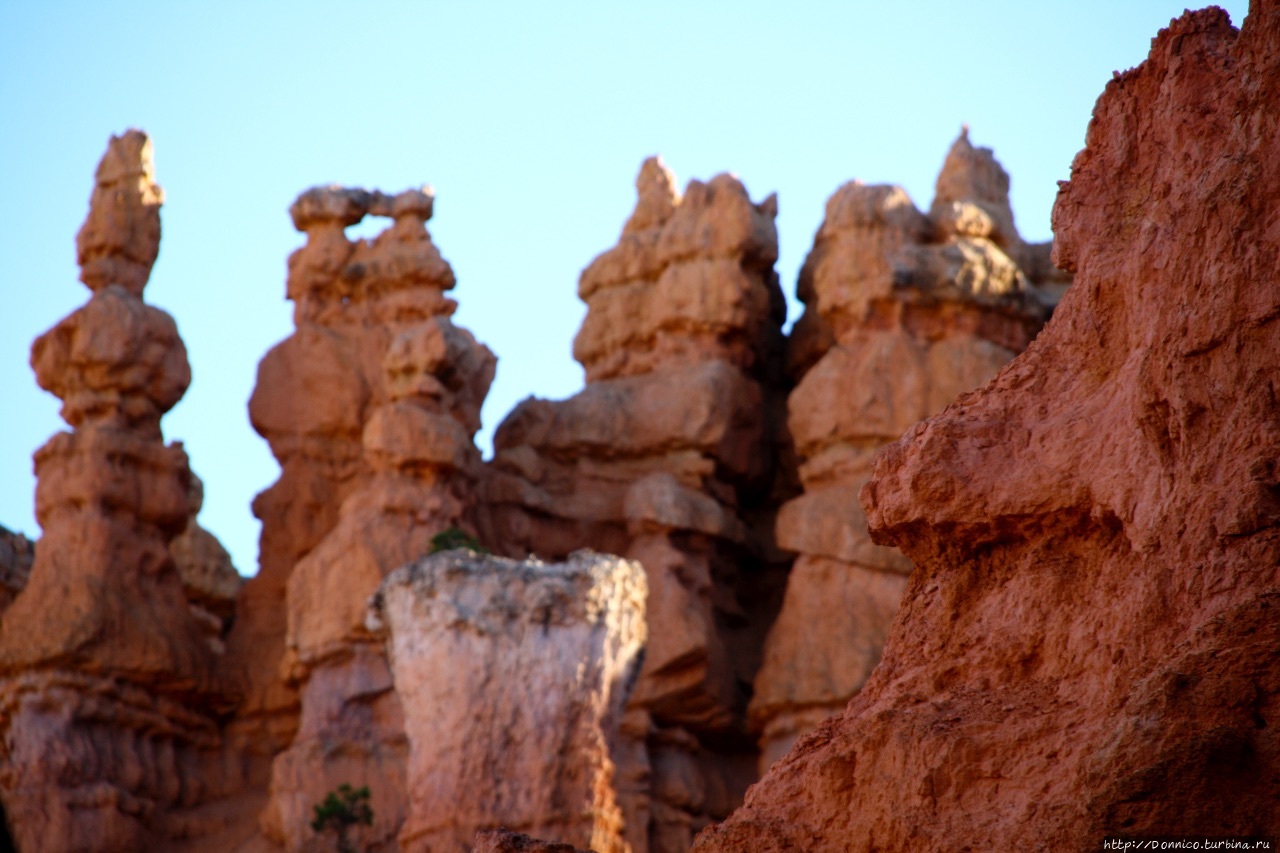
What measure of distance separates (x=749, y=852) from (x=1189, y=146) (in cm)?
209

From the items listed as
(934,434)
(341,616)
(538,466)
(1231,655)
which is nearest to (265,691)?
(341,616)

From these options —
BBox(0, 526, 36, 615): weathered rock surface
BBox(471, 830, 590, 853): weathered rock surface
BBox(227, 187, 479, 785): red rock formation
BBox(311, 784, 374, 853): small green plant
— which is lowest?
BBox(471, 830, 590, 853): weathered rock surface

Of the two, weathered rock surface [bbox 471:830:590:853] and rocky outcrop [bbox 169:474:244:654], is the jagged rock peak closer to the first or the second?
rocky outcrop [bbox 169:474:244:654]

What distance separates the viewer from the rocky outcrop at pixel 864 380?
23609mm

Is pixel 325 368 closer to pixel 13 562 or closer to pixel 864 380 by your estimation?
pixel 13 562

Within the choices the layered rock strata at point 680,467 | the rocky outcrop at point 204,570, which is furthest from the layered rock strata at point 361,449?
the rocky outcrop at point 204,570

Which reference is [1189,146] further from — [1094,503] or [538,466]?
[538,466]

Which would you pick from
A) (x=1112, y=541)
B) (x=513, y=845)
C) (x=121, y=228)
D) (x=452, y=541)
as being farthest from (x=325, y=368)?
(x=1112, y=541)

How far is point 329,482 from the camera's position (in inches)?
1017

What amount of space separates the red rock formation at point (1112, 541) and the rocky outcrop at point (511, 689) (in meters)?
9.26

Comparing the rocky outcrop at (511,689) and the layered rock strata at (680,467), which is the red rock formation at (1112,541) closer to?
the rocky outcrop at (511,689)

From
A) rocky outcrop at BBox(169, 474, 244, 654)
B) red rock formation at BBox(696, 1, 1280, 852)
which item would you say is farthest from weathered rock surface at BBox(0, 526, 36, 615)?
red rock formation at BBox(696, 1, 1280, 852)

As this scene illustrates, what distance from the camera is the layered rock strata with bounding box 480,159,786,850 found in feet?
78.9

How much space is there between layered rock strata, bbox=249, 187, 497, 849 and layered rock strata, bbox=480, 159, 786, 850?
114 centimetres
